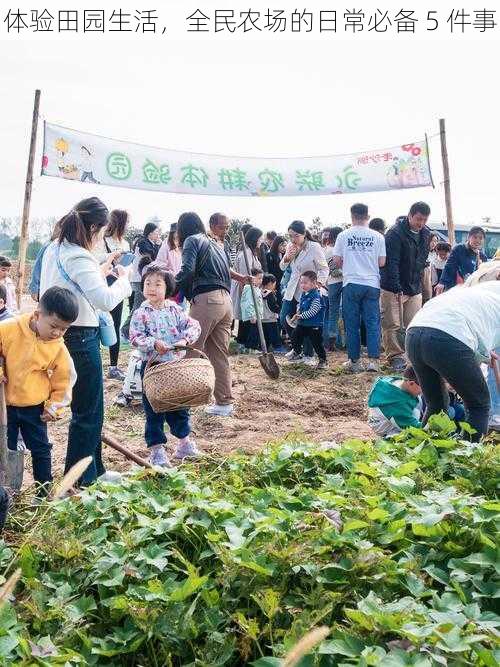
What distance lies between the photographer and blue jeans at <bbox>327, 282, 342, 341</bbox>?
920 cm

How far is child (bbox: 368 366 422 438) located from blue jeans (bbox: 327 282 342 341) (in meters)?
4.89

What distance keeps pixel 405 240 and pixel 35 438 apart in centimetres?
518

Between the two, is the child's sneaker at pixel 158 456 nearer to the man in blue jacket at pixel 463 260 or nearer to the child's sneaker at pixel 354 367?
the child's sneaker at pixel 354 367

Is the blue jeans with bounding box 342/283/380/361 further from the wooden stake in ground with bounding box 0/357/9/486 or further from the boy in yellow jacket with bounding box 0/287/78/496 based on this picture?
the wooden stake in ground with bounding box 0/357/9/486

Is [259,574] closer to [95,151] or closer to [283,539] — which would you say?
[283,539]

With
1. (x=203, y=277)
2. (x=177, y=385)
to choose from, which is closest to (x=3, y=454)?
(x=177, y=385)

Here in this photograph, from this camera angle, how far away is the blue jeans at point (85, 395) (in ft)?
12.5

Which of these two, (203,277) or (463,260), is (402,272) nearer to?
(463,260)

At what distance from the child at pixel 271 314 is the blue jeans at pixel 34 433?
217 inches

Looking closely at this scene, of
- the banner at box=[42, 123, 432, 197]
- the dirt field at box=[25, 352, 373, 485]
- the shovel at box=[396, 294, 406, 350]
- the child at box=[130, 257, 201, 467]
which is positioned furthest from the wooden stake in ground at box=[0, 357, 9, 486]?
the banner at box=[42, 123, 432, 197]

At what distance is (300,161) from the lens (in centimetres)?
1042

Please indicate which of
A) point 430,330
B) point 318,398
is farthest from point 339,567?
point 318,398

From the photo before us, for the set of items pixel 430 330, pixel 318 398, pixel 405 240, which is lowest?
pixel 318 398

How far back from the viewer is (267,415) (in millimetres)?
6316
